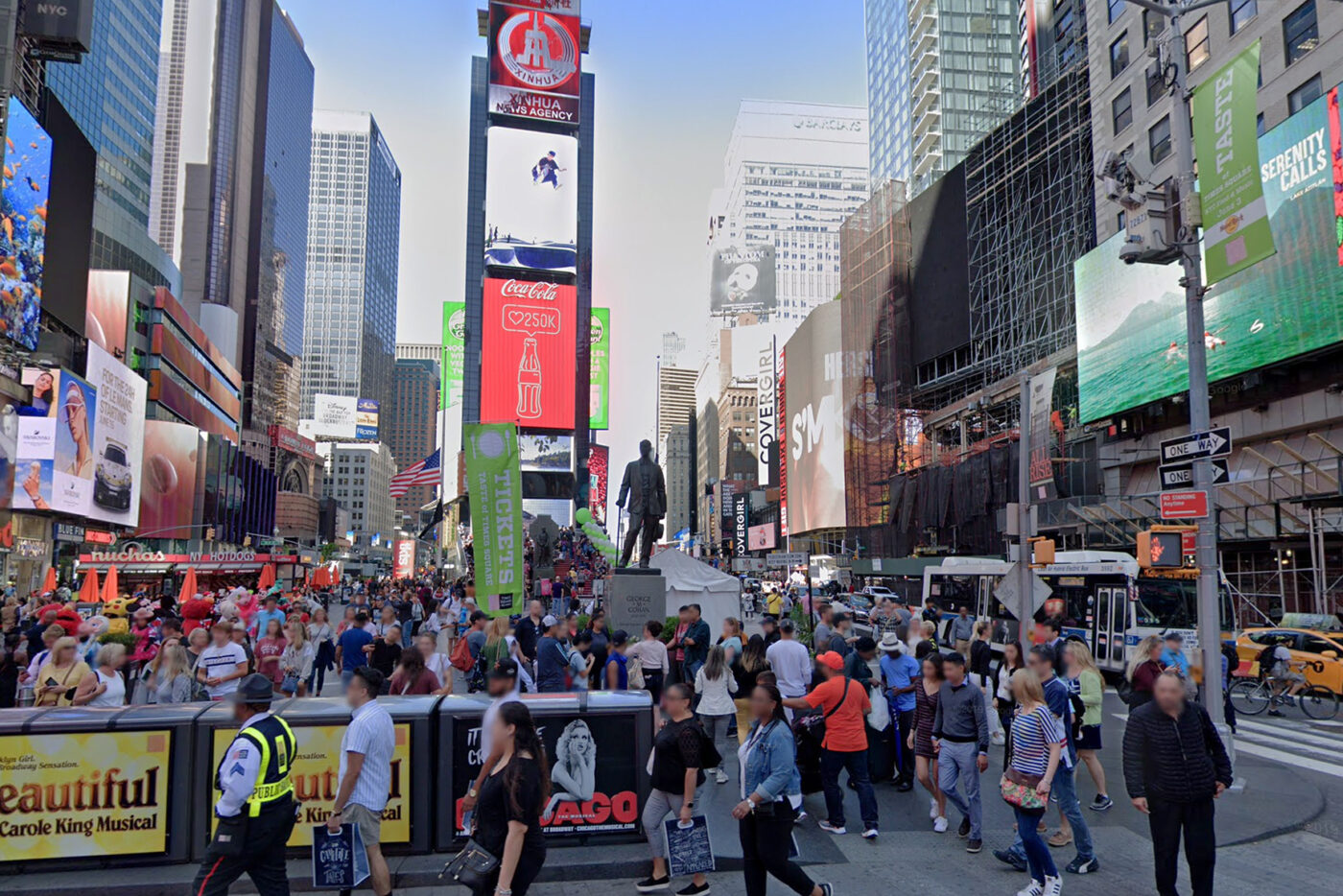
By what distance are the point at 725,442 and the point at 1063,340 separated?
10616 centimetres

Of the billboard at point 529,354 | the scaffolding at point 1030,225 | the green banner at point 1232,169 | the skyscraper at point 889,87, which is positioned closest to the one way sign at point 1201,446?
the green banner at point 1232,169

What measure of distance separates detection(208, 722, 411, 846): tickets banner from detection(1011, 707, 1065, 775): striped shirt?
15.3 feet

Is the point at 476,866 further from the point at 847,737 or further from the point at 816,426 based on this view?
the point at 816,426

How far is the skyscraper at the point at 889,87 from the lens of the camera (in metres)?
92.0

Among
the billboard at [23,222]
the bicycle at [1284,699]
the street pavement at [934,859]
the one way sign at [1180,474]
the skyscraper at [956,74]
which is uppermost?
the skyscraper at [956,74]

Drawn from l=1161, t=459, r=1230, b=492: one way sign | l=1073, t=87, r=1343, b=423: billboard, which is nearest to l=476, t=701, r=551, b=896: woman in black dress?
l=1161, t=459, r=1230, b=492: one way sign

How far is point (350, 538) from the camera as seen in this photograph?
17988 cm

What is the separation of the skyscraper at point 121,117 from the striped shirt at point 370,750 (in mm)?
84649

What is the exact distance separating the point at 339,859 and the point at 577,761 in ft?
7.14

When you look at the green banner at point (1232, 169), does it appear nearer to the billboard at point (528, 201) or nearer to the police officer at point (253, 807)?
the police officer at point (253, 807)

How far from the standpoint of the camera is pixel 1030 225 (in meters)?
48.3

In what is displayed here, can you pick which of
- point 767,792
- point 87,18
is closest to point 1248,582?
point 767,792

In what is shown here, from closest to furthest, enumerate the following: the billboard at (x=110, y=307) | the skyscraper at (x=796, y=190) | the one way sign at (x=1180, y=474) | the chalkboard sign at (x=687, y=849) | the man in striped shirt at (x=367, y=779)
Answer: the man in striped shirt at (x=367, y=779)
the chalkboard sign at (x=687, y=849)
the one way sign at (x=1180, y=474)
the billboard at (x=110, y=307)
the skyscraper at (x=796, y=190)

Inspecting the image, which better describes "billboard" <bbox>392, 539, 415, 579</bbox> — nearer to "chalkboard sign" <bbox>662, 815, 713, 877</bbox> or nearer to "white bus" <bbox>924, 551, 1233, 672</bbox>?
"white bus" <bbox>924, 551, 1233, 672</bbox>
